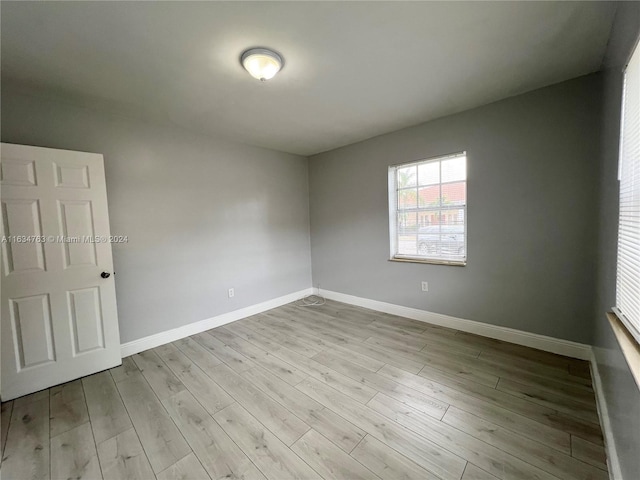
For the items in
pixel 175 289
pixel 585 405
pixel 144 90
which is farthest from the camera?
pixel 175 289

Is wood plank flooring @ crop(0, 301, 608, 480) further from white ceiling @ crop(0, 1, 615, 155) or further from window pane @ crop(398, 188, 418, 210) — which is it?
white ceiling @ crop(0, 1, 615, 155)

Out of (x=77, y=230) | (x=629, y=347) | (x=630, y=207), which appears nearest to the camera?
(x=629, y=347)

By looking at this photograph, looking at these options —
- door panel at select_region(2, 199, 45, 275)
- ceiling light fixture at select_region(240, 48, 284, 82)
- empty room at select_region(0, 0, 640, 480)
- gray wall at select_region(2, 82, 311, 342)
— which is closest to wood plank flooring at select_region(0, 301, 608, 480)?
empty room at select_region(0, 0, 640, 480)

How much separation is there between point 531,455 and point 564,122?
2615 millimetres

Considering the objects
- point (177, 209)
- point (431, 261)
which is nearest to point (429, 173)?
point (431, 261)

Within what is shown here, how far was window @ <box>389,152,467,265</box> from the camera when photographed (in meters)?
2.94

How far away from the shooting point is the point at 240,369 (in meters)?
2.32

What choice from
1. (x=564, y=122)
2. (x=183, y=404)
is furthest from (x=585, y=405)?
(x=183, y=404)

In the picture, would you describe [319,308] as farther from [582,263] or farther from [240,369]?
[582,263]

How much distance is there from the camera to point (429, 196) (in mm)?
3203

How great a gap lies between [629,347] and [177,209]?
3.71 meters

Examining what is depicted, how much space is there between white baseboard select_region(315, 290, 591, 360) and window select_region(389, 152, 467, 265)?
0.69 meters

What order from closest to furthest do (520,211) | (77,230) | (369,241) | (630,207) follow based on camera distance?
(630,207), (77,230), (520,211), (369,241)

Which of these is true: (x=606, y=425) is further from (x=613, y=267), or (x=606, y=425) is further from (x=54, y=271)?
(x=54, y=271)
